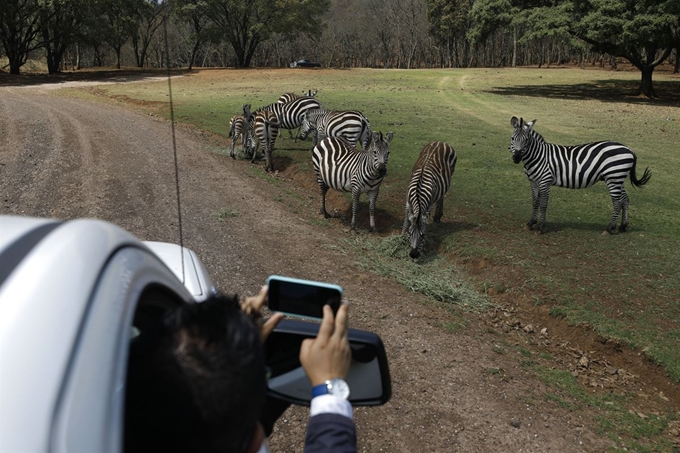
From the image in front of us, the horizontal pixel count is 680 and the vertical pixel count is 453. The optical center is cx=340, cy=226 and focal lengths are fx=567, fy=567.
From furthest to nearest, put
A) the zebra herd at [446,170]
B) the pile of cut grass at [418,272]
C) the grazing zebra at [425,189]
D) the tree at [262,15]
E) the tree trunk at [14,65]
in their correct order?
the tree at [262,15] → the tree trunk at [14,65] → the zebra herd at [446,170] → the grazing zebra at [425,189] → the pile of cut grass at [418,272]

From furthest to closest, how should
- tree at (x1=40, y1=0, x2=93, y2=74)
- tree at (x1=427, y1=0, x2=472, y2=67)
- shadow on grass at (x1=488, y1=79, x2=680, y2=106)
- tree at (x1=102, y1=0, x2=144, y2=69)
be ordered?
tree at (x1=427, y1=0, x2=472, y2=67) < tree at (x1=102, y1=0, x2=144, y2=69) < tree at (x1=40, y1=0, x2=93, y2=74) < shadow on grass at (x1=488, y1=79, x2=680, y2=106)

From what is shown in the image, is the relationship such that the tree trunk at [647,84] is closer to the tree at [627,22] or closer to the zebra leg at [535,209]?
the tree at [627,22]

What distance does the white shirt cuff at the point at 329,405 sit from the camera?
4.93ft

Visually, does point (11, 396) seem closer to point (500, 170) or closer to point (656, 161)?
point (500, 170)

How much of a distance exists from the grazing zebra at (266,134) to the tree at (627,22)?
20.1 m

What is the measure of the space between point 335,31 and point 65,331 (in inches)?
3710

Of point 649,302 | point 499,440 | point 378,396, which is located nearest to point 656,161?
point 649,302

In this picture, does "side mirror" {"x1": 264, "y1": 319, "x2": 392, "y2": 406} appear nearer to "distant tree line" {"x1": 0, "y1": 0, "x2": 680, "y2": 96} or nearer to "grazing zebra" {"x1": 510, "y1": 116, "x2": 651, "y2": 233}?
"distant tree line" {"x1": 0, "y1": 0, "x2": 680, "y2": 96}

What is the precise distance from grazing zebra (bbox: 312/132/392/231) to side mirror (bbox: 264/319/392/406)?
26.2 feet

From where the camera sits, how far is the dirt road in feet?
15.0

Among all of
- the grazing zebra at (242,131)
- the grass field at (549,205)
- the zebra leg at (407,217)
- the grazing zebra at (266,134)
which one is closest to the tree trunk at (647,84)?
the grass field at (549,205)

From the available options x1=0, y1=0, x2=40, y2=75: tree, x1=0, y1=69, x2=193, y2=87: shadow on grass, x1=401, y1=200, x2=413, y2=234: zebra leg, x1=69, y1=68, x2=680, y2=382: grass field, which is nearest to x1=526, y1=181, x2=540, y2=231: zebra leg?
x1=69, y1=68, x2=680, y2=382: grass field

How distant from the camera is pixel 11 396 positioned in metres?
0.83

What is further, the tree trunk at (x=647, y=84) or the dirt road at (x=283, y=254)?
the tree trunk at (x=647, y=84)
